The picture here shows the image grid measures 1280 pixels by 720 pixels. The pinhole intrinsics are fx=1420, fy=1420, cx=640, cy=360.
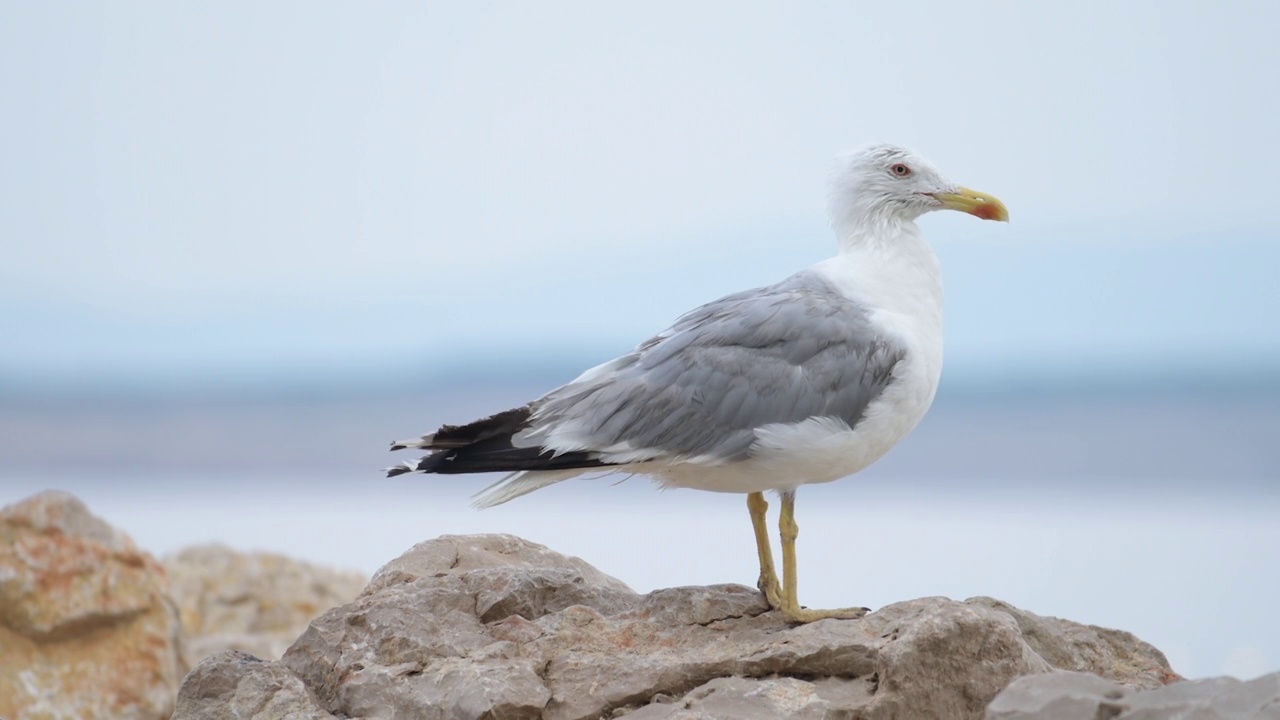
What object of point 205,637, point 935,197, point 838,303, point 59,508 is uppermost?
point 935,197

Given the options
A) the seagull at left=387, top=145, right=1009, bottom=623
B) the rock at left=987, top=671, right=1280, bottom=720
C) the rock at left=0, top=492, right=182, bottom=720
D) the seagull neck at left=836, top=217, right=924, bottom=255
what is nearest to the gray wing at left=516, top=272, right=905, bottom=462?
the seagull at left=387, top=145, right=1009, bottom=623

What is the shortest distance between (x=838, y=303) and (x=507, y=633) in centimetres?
168

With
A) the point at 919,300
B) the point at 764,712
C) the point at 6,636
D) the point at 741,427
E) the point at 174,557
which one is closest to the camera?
the point at 764,712

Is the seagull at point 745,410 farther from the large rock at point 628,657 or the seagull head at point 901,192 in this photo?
the seagull head at point 901,192

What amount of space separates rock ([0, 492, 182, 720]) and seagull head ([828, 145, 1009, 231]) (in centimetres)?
433

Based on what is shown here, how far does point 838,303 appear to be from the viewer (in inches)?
205

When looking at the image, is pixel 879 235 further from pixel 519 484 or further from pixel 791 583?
pixel 519 484

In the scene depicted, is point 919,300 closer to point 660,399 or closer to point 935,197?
point 935,197

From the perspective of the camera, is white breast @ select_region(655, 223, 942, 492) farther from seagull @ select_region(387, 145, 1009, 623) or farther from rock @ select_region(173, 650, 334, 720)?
rock @ select_region(173, 650, 334, 720)

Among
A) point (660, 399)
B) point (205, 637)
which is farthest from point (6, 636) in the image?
point (660, 399)

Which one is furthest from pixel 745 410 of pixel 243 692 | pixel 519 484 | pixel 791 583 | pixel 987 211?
pixel 243 692

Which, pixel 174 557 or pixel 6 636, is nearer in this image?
pixel 6 636

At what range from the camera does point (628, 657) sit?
14.9 feet

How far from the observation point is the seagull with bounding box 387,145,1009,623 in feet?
16.1
